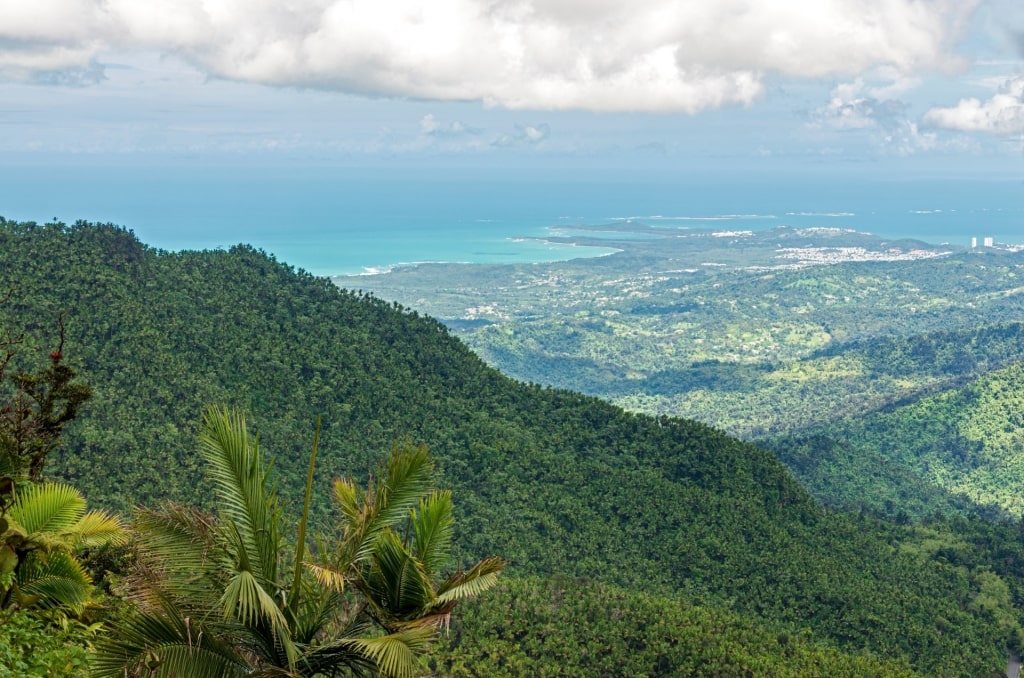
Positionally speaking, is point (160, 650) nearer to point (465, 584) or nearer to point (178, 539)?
point (178, 539)

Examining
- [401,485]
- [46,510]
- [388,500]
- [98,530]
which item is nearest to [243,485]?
[388,500]

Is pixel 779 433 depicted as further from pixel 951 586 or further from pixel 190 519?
pixel 190 519

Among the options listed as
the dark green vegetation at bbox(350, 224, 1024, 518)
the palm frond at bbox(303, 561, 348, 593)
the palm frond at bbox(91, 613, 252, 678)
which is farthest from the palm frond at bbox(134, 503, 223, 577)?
the dark green vegetation at bbox(350, 224, 1024, 518)

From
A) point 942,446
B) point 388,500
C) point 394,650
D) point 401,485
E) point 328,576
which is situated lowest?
point 942,446

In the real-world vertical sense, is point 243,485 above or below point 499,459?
above

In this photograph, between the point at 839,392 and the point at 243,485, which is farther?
the point at 839,392

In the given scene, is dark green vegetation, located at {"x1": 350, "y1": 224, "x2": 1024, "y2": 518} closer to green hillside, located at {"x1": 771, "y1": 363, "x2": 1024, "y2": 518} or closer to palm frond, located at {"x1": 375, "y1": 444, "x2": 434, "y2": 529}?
green hillside, located at {"x1": 771, "y1": 363, "x2": 1024, "y2": 518}
